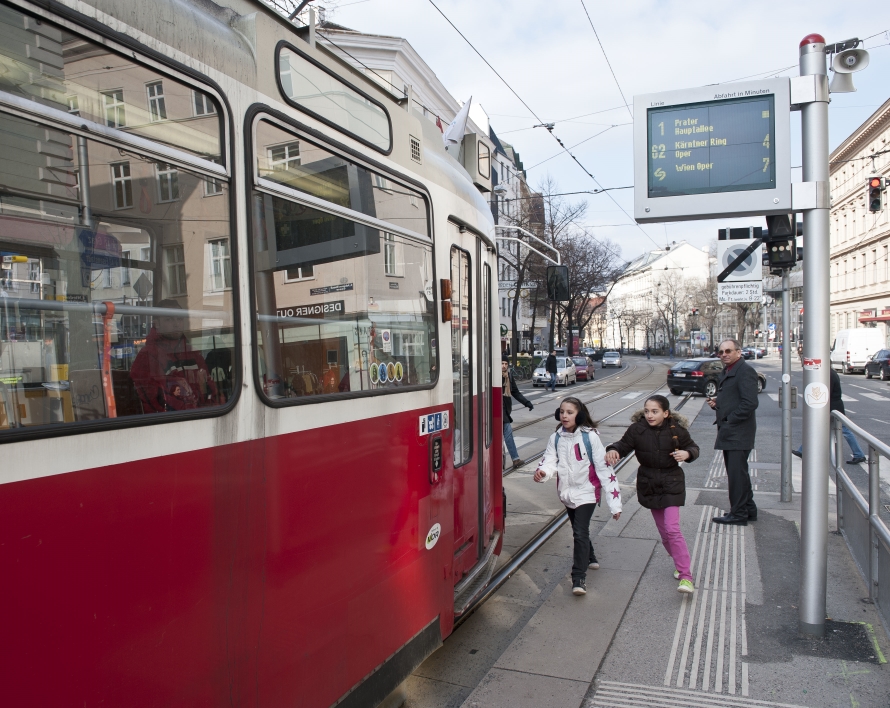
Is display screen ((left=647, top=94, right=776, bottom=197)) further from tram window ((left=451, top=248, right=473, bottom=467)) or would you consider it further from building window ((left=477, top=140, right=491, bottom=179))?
tram window ((left=451, top=248, right=473, bottom=467))

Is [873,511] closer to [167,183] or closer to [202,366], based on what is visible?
[202,366]

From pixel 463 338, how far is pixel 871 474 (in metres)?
2.96

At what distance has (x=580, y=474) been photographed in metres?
5.17

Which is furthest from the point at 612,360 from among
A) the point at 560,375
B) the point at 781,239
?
the point at 781,239

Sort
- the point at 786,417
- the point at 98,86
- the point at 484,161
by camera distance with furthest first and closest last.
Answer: the point at 786,417
the point at 484,161
the point at 98,86

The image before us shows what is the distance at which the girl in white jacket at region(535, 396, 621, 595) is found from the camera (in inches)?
203

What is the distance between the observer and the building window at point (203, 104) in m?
2.20

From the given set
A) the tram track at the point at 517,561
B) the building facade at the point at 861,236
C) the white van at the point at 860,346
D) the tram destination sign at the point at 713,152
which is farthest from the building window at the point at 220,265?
the building facade at the point at 861,236

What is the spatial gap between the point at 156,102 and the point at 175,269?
0.48 meters

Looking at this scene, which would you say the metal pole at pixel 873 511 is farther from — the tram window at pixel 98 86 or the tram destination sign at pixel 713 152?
the tram window at pixel 98 86

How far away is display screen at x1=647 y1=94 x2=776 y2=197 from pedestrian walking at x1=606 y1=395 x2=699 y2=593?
1577mm

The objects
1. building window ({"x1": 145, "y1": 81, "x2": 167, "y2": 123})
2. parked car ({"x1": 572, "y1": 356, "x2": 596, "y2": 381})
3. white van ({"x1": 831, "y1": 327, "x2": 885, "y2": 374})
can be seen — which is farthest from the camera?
parked car ({"x1": 572, "y1": 356, "x2": 596, "y2": 381})

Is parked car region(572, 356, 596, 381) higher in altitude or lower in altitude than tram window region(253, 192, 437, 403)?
lower

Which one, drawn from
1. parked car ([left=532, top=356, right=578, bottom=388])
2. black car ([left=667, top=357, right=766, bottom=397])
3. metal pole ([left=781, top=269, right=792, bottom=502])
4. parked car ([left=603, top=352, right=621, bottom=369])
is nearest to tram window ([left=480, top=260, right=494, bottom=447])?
metal pole ([left=781, top=269, right=792, bottom=502])
